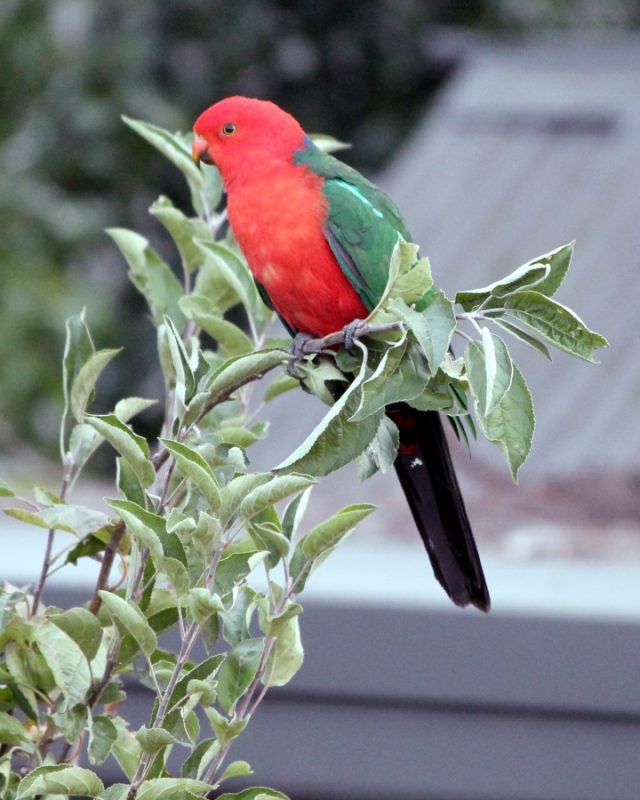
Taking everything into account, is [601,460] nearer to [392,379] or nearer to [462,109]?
[462,109]

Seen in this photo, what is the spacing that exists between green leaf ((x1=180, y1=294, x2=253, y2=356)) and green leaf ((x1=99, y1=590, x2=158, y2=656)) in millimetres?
388

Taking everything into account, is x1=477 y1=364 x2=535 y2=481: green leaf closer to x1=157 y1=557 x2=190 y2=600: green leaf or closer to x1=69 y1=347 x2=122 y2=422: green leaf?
x1=157 y1=557 x2=190 y2=600: green leaf

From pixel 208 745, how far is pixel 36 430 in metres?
4.06

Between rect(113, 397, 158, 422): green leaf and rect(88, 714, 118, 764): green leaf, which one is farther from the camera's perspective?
rect(113, 397, 158, 422): green leaf

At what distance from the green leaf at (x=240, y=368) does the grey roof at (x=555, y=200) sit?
2373 millimetres

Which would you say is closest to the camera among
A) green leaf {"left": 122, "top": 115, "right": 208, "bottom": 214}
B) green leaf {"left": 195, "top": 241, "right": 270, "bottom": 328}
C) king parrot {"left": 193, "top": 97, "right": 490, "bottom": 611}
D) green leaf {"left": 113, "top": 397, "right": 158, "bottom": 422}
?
green leaf {"left": 113, "top": 397, "right": 158, "bottom": 422}

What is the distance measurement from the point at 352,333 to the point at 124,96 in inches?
188

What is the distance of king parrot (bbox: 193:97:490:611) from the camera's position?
5.71ft

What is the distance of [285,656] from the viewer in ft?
3.81

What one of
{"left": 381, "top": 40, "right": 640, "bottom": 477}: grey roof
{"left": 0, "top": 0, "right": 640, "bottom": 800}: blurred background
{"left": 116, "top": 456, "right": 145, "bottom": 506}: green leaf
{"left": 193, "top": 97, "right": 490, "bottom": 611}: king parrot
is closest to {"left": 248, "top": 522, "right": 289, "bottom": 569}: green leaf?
{"left": 116, "top": 456, "right": 145, "bottom": 506}: green leaf

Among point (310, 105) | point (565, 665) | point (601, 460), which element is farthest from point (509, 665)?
point (310, 105)

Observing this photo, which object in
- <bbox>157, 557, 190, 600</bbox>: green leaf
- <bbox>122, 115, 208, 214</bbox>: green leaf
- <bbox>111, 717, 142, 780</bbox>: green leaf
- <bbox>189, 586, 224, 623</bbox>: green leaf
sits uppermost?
<bbox>122, 115, 208, 214</bbox>: green leaf

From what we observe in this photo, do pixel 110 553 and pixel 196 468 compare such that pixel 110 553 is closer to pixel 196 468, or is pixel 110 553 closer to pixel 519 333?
pixel 196 468

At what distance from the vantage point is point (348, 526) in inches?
42.5
